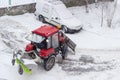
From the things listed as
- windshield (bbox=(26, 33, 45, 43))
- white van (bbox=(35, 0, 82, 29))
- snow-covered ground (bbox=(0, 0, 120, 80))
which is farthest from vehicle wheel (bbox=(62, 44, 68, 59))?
white van (bbox=(35, 0, 82, 29))

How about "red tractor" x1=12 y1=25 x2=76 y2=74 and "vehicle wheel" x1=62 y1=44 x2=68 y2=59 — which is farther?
"vehicle wheel" x1=62 y1=44 x2=68 y2=59

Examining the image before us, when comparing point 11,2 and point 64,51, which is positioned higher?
point 11,2

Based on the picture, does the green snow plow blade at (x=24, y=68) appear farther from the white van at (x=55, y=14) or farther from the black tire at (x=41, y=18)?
the black tire at (x=41, y=18)

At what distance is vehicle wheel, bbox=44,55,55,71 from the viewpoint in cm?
1764

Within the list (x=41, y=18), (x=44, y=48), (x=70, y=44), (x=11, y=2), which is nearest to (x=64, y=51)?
(x=70, y=44)

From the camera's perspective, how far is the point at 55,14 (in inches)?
918

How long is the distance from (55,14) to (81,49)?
408 centimetres

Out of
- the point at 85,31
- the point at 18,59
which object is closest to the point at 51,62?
the point at 18,59

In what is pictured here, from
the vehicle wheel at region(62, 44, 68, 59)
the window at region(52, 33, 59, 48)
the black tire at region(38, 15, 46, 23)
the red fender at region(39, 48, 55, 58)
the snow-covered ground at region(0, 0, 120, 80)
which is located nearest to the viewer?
the red fender at region(39, 48, 55, 58)

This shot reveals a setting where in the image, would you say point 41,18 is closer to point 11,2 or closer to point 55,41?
point 11,2

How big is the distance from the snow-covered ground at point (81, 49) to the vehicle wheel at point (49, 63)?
0.23 m

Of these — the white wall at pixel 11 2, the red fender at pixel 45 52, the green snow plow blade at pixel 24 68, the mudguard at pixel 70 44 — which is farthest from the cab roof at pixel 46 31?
the white wall at pixel 11 2

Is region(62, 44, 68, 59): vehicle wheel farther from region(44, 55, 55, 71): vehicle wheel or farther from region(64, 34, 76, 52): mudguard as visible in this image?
region(44, 55, 55, 71): vehicle wheel

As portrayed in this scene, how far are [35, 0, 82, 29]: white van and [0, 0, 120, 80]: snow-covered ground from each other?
0.64 metres
